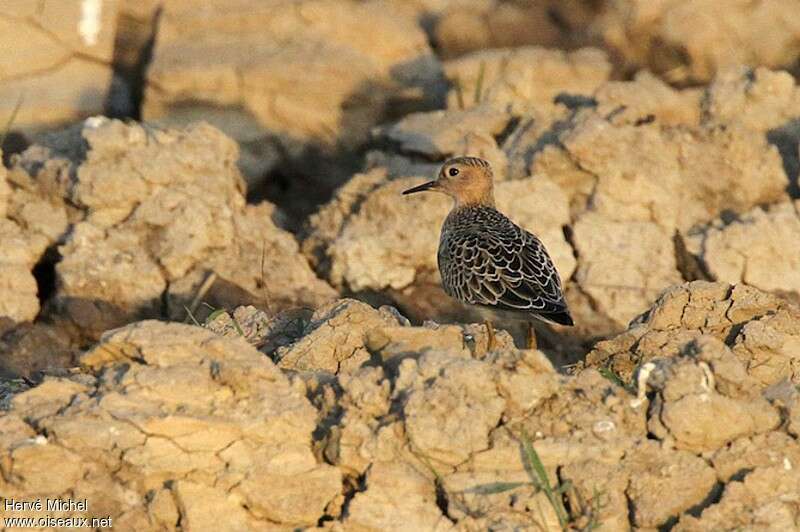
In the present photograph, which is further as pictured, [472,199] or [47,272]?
[47,272]

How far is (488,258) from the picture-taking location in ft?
23.7

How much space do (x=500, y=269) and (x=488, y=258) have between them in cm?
13

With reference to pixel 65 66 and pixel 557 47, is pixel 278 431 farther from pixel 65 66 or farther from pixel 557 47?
pixel 557 47

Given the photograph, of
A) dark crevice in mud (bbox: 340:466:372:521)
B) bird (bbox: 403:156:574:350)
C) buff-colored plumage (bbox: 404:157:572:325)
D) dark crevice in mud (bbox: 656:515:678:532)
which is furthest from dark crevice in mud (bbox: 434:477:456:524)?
buff-colored plumage (bbox: 404:157:572:325)

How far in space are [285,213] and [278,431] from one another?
4325 mm

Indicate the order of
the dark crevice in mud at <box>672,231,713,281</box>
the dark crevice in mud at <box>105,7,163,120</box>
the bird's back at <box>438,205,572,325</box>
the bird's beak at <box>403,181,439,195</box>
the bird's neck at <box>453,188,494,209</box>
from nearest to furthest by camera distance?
the bird's back at <box>438,205,572,325</box> → the bird's neck at <box>453,188,494,209</box> → the bird's beak at <box>403,181,439,195</box> → the dark crevice in mud at <box>672,231,713,281</box> → the dark crevice in mud at <box>105,7,163,120</box>

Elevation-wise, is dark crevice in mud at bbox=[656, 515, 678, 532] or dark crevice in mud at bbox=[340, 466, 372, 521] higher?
dark crevice in mud at bbox=[656, 515, 678, 532]

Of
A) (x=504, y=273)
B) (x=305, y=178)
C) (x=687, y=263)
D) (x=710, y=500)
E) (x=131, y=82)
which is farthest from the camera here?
(x=131, y=82)

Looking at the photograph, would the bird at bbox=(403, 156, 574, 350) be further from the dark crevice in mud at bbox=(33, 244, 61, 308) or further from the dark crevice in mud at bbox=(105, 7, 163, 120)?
the dark crevice in mud at bbox=(105, 7, 163, 120)

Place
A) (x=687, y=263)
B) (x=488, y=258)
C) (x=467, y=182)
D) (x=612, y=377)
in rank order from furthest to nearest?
(x=687, y=263), (x=467, y=182), (x=488, y=258), (x=612, y=377)

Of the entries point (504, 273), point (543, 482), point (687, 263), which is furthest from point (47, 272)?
point (543, 482)

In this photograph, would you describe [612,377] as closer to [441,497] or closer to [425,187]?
[441,497]

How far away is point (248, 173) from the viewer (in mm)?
9773

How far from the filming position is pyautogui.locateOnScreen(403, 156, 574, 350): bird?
22.8 ft
